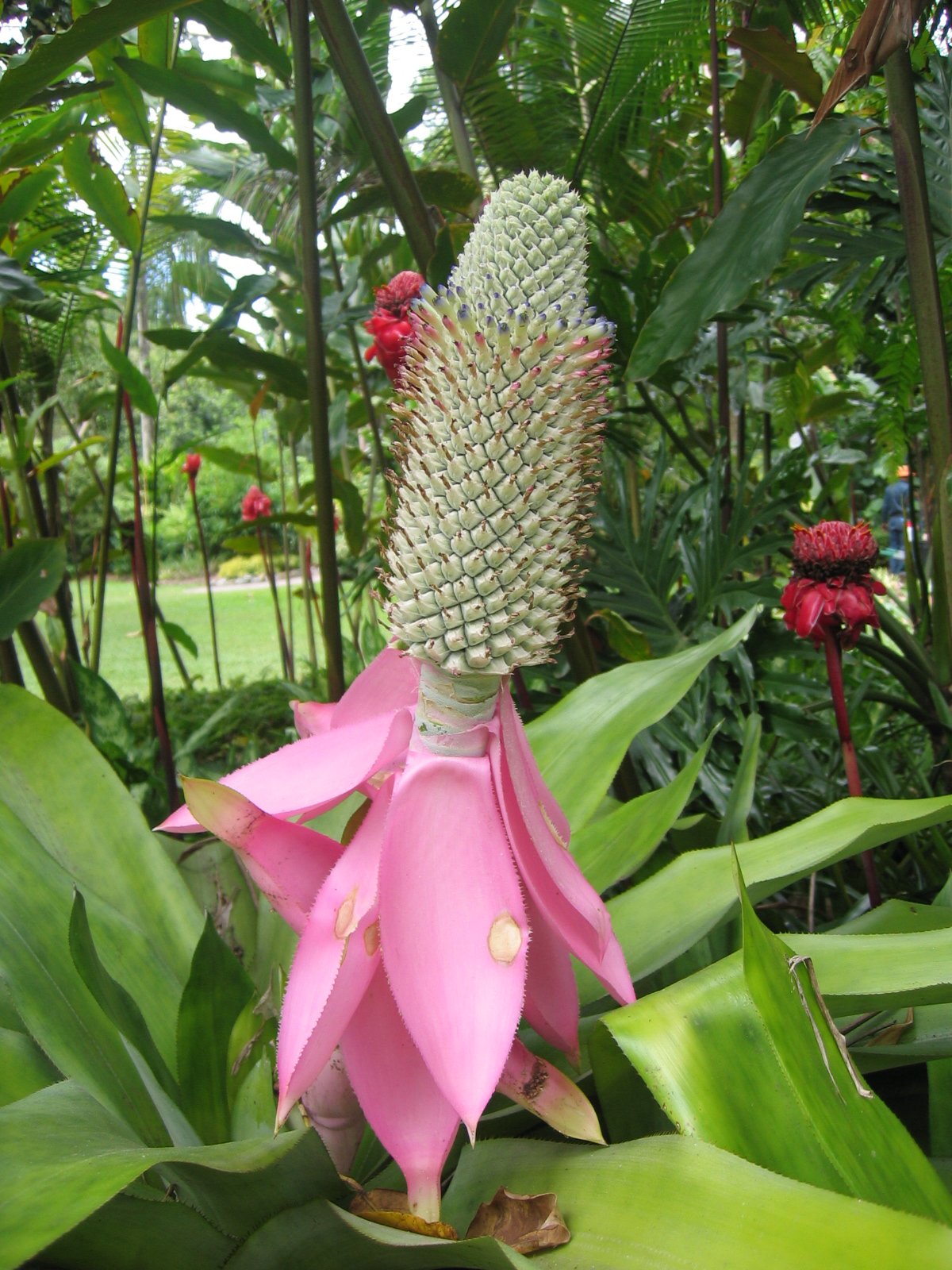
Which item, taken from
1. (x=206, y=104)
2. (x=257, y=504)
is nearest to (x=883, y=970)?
(x=206, y=104)

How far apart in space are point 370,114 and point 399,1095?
1114 mm

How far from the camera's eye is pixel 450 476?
0.61 metres

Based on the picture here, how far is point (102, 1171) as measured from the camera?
44cm

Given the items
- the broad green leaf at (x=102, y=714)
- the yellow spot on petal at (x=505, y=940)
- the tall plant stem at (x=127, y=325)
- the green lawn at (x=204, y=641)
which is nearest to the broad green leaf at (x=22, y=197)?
the tall plant stem at (x=127, y=325)

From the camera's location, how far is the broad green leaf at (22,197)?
1.38m

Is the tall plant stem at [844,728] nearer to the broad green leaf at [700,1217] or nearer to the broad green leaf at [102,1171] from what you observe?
the broad green leaf at [700,1217]

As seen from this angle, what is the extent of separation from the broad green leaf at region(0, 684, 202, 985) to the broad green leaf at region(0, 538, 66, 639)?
0.44 m

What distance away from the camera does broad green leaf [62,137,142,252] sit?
1.47 meters

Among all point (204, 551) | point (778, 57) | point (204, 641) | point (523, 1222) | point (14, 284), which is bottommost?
point (204, 641)

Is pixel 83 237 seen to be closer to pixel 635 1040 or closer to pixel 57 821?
pixel 57 821

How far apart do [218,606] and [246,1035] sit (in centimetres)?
915

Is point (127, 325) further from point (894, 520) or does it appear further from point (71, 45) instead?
point (894, 520)

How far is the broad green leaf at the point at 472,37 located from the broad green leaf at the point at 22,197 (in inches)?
25.9

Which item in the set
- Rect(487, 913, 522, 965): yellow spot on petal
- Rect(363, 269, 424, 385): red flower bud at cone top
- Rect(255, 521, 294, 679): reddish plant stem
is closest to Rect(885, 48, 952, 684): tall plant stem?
Rect(363, 269, 424, 385): red flower bud at cone top
